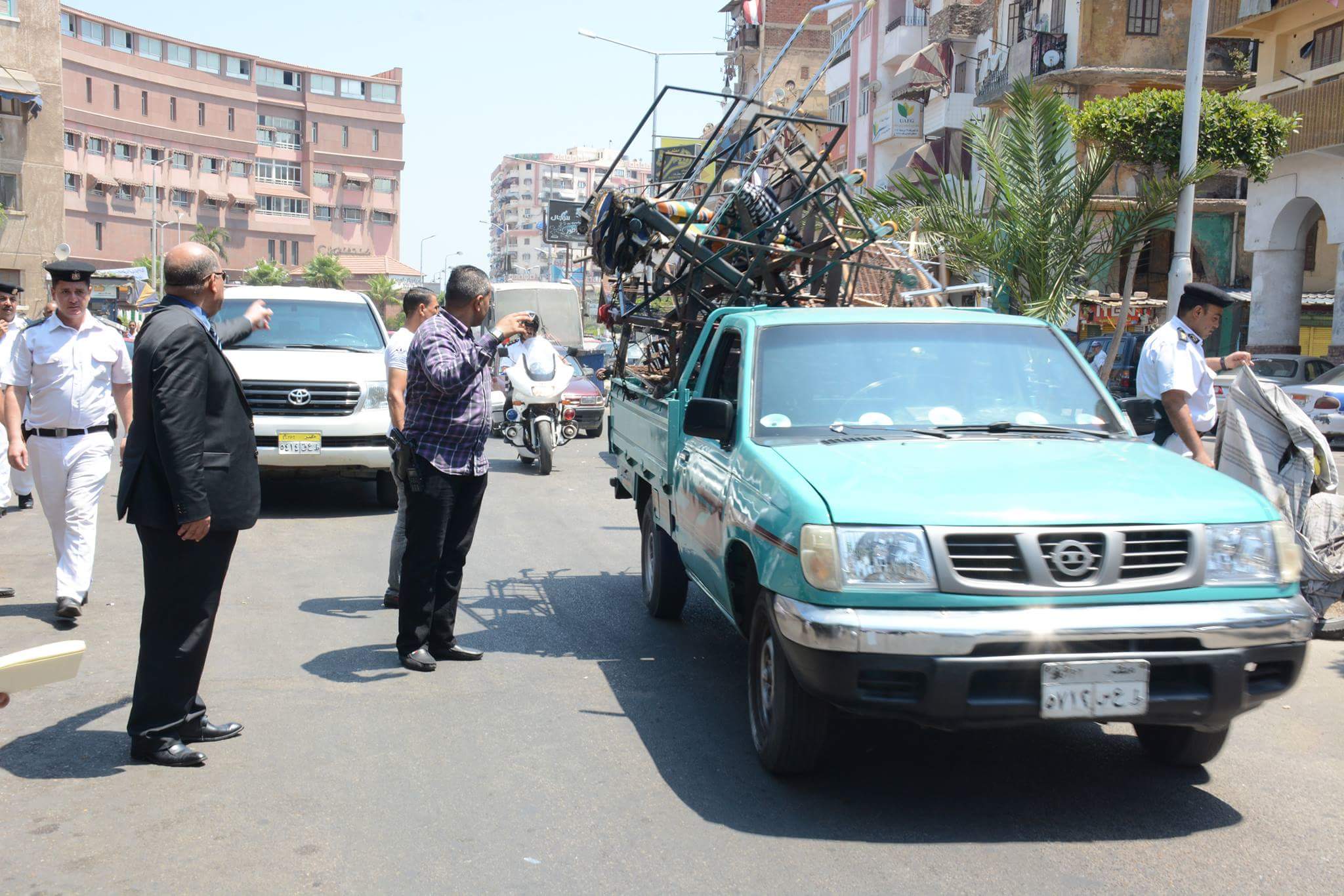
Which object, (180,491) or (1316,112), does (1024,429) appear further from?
(1316,112)

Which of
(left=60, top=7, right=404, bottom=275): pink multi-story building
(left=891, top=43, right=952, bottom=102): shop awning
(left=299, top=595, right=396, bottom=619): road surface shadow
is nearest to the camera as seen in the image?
(left=299, top=595, right=396, bottom=619): road surface shadow

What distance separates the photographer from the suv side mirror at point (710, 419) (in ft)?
18.1

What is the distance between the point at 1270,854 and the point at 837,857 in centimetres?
143

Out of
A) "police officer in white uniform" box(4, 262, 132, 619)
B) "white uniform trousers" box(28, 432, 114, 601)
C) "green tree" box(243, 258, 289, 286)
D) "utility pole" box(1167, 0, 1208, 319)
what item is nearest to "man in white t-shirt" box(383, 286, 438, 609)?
"police officer in white uniform" box(4, 262, 132, 619)

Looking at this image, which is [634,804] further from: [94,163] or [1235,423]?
[94,163]

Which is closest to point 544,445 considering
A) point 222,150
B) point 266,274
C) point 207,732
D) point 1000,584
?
point 207,732

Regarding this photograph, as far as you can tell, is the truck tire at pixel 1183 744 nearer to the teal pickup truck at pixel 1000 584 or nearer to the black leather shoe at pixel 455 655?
the teal pickup truck at pixel 1000 584

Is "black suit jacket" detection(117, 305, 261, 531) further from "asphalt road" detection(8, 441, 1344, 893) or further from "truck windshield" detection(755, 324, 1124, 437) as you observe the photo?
"truck windshield" detection(755, 324, 1124, 437)

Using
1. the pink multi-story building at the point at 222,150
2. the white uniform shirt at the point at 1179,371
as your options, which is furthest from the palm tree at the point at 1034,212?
the pink multi-story building at the point at 222,150

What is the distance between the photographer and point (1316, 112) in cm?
2780

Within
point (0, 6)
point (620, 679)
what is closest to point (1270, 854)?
point (620, 679)

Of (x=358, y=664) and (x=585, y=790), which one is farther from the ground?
(x=585, y=790)

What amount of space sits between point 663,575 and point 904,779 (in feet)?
9.39

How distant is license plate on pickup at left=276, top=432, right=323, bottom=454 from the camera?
11711 millimetres
